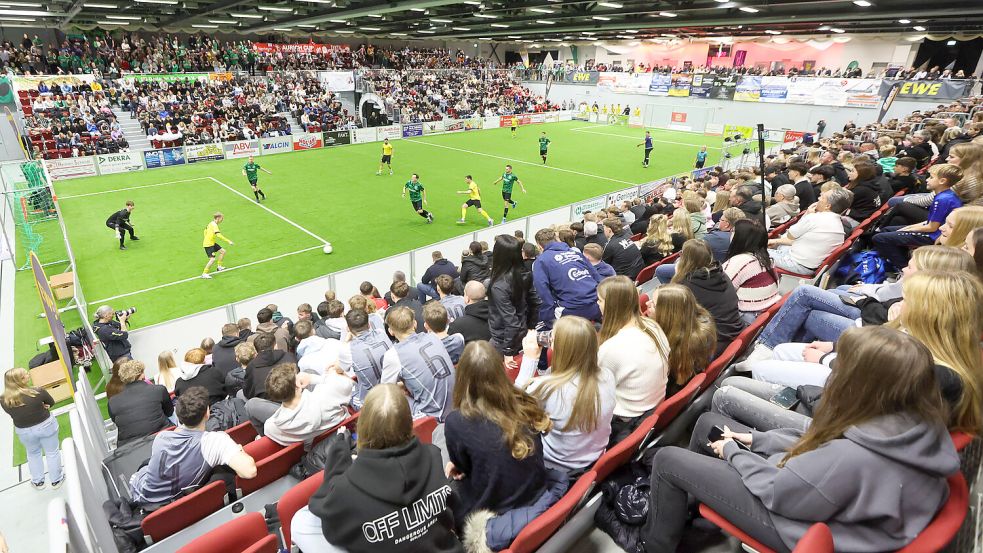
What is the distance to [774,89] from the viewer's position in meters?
37.5

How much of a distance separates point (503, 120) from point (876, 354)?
40.0 meters

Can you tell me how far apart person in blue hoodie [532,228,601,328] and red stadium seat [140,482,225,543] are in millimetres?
3943

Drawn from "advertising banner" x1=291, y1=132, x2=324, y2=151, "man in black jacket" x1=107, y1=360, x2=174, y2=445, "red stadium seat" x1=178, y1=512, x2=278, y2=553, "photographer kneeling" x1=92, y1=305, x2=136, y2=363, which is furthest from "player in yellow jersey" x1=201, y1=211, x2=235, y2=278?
"advertising banner" x1=291, y1=132, x2=324, y2=151

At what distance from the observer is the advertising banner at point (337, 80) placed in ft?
120

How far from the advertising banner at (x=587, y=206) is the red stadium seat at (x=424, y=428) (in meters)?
9.84

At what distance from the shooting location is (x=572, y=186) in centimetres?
2166

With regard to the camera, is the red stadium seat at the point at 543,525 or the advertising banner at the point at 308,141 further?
the advertising banner at the point at 308,141

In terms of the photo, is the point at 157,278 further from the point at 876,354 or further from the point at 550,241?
the point at 876,354

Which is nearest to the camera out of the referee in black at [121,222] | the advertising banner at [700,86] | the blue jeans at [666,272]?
the blue jeans at [666,272]

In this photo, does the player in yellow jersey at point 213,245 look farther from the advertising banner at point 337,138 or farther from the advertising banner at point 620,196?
the advertising banner at point 337,138

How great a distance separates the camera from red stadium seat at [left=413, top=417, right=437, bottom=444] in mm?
3969

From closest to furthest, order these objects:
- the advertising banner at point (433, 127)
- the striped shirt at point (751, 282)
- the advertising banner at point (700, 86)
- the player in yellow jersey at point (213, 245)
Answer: the striped shirt at point (751, 282)
the player in yellow jersey at point (213, 245)
the advertising banner at point (433, 127)
the advertising banner at point (700, 86)

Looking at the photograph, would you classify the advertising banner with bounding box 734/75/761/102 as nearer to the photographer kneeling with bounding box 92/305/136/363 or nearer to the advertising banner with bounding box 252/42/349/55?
the advertising banner with bounding box 252/42/349/55

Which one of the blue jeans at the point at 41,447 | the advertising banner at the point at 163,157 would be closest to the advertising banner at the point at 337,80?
the advertising banner at the point at 163,157
